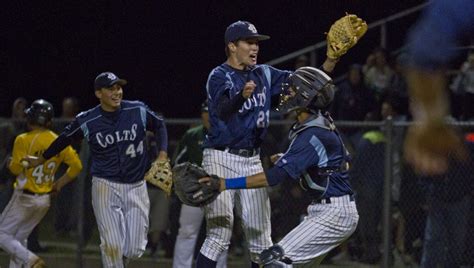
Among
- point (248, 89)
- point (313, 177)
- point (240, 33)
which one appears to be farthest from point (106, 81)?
point (313, 177)

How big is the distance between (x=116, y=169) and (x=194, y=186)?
2477mm

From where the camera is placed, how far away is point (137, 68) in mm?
19062

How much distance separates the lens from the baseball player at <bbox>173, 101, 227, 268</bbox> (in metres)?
11.4

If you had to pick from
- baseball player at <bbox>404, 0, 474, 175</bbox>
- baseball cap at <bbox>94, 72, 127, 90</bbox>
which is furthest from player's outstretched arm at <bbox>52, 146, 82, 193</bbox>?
baseball player at <bbox>404, 0, 474, 175</bbox>

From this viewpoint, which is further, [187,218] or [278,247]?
[187,218]

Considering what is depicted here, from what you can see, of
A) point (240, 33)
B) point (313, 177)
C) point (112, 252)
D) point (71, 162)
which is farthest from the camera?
point (71, 162)

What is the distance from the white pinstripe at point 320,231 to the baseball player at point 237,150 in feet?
3.42

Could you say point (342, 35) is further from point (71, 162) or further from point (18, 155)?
point (18, 155)

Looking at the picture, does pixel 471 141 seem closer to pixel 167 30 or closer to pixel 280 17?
pixel 280 17

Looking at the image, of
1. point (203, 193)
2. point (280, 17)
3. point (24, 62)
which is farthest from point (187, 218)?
point (24, 62)

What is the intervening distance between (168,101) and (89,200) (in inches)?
249

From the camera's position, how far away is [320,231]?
7094 mm

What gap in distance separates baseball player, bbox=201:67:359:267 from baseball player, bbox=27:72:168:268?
265 centimetres

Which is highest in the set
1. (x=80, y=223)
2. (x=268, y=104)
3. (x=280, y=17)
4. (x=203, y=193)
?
(x=280, y=17)
